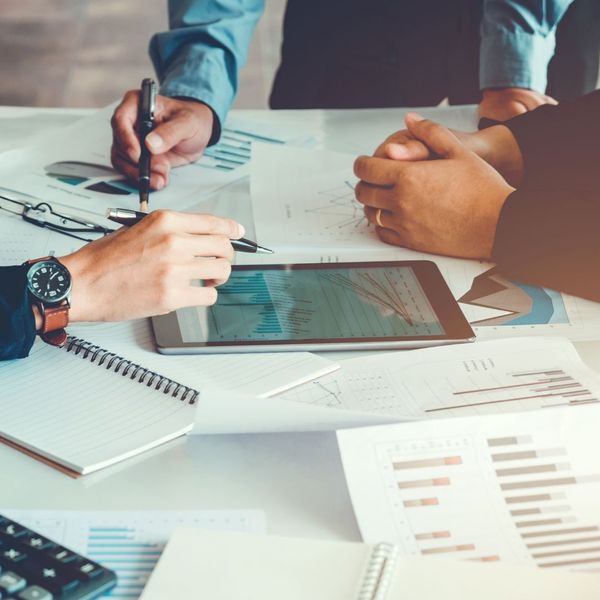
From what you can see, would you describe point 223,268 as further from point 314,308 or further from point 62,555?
point 62,555

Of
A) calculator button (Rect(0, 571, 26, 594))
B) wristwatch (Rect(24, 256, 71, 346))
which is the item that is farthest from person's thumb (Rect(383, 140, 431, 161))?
calculator button (Rect(0, 571, 26, 594))

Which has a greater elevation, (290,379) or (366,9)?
(366,9)

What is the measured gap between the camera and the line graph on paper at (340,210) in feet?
4.17

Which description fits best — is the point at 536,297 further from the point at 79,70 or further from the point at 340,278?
the point at 79,70

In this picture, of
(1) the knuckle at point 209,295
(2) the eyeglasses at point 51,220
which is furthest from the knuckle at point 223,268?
(2) the eyeglasses at point 51,220

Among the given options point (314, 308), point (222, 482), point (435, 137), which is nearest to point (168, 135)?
point (435, 137)

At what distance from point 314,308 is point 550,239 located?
0.33 meters

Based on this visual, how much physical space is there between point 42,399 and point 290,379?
23 centimetres

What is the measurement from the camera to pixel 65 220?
123 cm

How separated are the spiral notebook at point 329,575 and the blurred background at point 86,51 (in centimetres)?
340

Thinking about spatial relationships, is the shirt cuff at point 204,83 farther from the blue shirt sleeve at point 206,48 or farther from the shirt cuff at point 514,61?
the shirt cuff at point 514,61

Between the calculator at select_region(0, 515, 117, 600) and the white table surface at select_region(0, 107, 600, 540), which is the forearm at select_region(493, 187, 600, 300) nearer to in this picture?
the white table surface at select_region(0, 107, 600, 540)

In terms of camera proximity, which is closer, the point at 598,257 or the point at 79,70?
the point at 598,257

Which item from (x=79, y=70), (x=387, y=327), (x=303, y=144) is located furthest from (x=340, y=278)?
(x=79, y=70)
